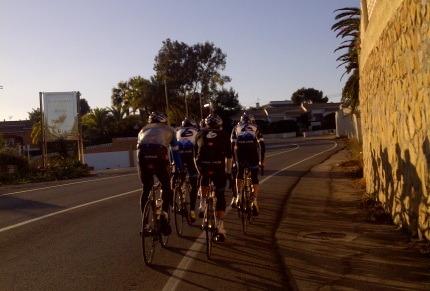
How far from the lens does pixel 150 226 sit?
826 cm

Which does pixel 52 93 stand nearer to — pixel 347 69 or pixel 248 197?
pixel 347 69

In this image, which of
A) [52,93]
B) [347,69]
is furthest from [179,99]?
[347,69]

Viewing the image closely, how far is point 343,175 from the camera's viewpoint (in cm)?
2214

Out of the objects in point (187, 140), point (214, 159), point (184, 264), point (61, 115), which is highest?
point (61, 115)

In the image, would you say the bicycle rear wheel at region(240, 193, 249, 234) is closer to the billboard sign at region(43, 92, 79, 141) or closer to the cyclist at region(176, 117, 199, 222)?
the cyclist at region(176, 117, 199, 222)

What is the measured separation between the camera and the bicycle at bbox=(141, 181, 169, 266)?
7990 millimetres

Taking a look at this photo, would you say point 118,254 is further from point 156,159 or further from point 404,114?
point 404,114

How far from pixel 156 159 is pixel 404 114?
3836 mm

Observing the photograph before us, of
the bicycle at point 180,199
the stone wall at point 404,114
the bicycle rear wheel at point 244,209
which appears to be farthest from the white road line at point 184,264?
the stone wall at point 404,114

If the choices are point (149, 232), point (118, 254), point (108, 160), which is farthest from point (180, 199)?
point (108, 160)

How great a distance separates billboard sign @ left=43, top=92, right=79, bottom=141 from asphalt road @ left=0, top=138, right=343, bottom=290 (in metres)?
26.1

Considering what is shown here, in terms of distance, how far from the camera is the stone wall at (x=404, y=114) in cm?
771

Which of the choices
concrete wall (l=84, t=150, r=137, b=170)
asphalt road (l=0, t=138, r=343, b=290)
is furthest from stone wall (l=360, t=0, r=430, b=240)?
concrete wall (l=84, t=150, r=137, b=170)

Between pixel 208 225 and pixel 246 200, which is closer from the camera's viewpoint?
pixel 208 225
